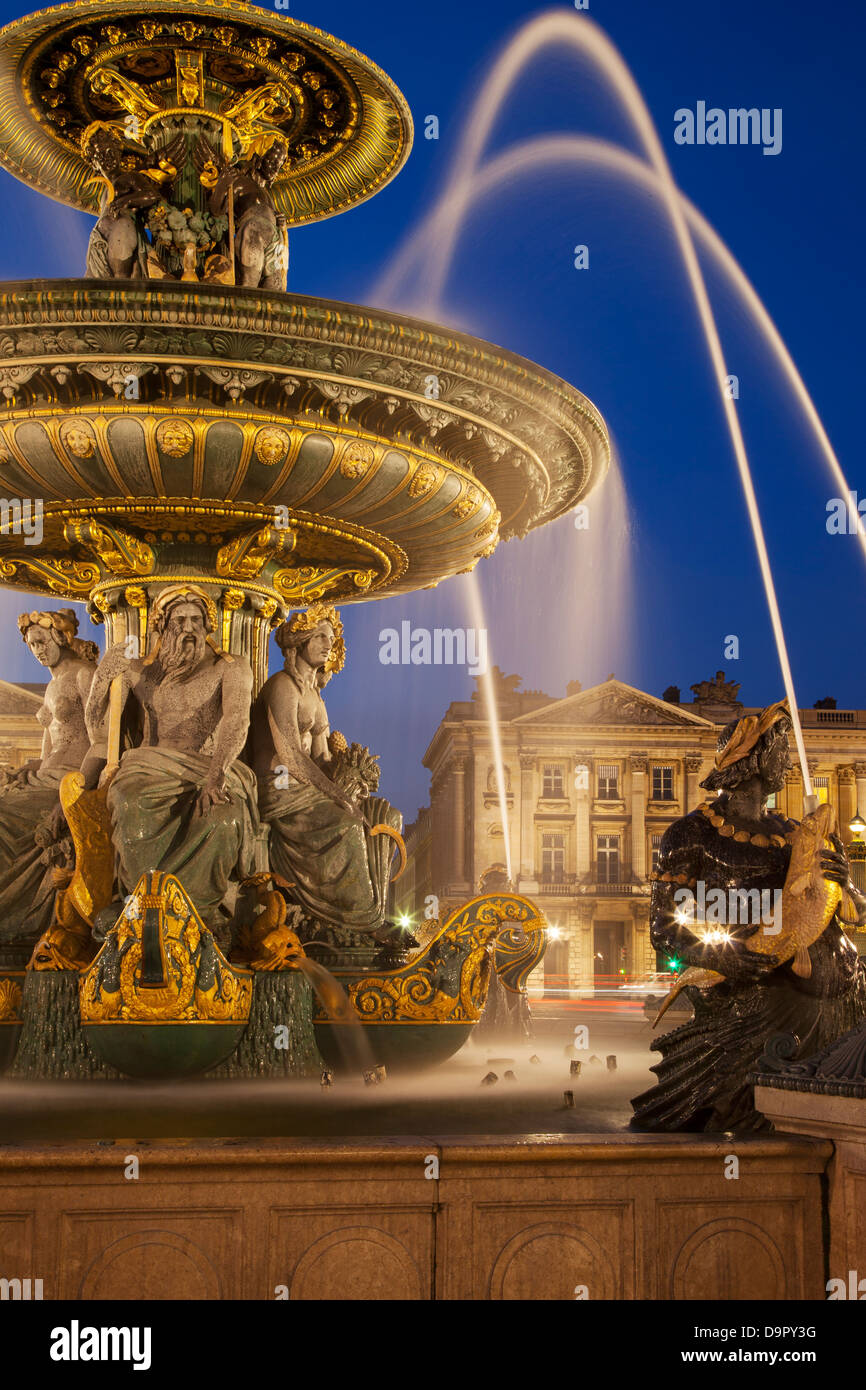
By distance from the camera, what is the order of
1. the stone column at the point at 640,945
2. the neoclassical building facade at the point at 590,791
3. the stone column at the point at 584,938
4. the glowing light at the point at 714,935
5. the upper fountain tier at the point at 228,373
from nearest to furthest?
the glowing light at the point at 714,935, the upper fountain tier at the point at 228,373, the stone column at the point at 640,945, the stone column at the point at 584,938, the neoclassical building facade at the point at 590,791

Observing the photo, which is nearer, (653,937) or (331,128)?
(653,937)

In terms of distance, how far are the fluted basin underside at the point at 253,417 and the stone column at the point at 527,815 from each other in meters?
52.6

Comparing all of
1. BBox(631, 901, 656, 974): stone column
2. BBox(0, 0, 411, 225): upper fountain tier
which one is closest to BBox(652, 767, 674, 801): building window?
BBox(631, 901, 656, 974): stone column

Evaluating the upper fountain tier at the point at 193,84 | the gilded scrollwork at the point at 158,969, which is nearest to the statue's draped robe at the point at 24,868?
the gilded scrollwork at the point at 158,969

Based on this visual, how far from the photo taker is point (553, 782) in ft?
199

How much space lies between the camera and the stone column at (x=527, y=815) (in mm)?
59719

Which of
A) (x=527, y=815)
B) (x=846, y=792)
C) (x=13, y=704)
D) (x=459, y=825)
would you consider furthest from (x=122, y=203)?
(x=846, y=792)

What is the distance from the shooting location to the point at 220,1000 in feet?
18.9

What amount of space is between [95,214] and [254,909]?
6.09 metres

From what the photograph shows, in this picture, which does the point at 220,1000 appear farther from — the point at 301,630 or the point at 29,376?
the point at 29,376

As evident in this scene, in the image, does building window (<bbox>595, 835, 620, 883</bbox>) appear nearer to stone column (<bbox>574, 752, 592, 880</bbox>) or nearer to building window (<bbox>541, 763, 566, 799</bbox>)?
stone column (<bbox>574, 752, 592, 880</bbox>)

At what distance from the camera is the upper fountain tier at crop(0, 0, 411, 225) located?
A: 7.54 meters

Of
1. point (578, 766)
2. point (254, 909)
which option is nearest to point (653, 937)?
point (254, 909)

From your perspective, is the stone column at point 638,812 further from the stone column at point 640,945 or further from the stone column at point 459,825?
the stone column at point 459,825
